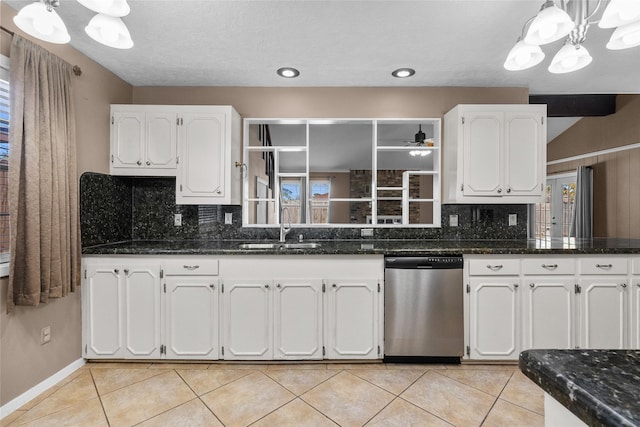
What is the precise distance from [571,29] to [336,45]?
1.42m

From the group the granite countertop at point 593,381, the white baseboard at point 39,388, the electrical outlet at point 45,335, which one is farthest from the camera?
the electrical outlet at point 45,335

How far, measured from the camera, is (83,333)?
2.33 metres

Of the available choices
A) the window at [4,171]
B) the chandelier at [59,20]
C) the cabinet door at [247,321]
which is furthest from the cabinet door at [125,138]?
the cabinet door at [247,321]

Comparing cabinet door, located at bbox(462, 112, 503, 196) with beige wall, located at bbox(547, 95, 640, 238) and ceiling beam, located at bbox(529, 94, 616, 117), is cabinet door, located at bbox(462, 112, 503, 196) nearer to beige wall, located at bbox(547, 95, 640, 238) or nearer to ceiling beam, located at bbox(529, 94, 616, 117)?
ceiling beam, located at bbox(529, 94, 616, 117)

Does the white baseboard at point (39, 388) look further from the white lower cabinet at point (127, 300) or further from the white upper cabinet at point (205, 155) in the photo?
the white upper cabinet at point (205, 155)

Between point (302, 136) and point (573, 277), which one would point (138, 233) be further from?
point (573, 277)

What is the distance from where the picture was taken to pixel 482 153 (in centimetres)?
269

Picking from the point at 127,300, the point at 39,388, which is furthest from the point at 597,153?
the point at 39,388

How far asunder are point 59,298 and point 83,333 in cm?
38

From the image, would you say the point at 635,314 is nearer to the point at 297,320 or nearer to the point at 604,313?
the point at 604,313

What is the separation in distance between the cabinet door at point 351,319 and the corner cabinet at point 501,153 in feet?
4.06

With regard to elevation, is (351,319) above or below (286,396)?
above

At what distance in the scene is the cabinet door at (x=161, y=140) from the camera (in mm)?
2670

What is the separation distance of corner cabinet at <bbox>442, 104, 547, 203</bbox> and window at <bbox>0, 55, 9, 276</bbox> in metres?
3.22
